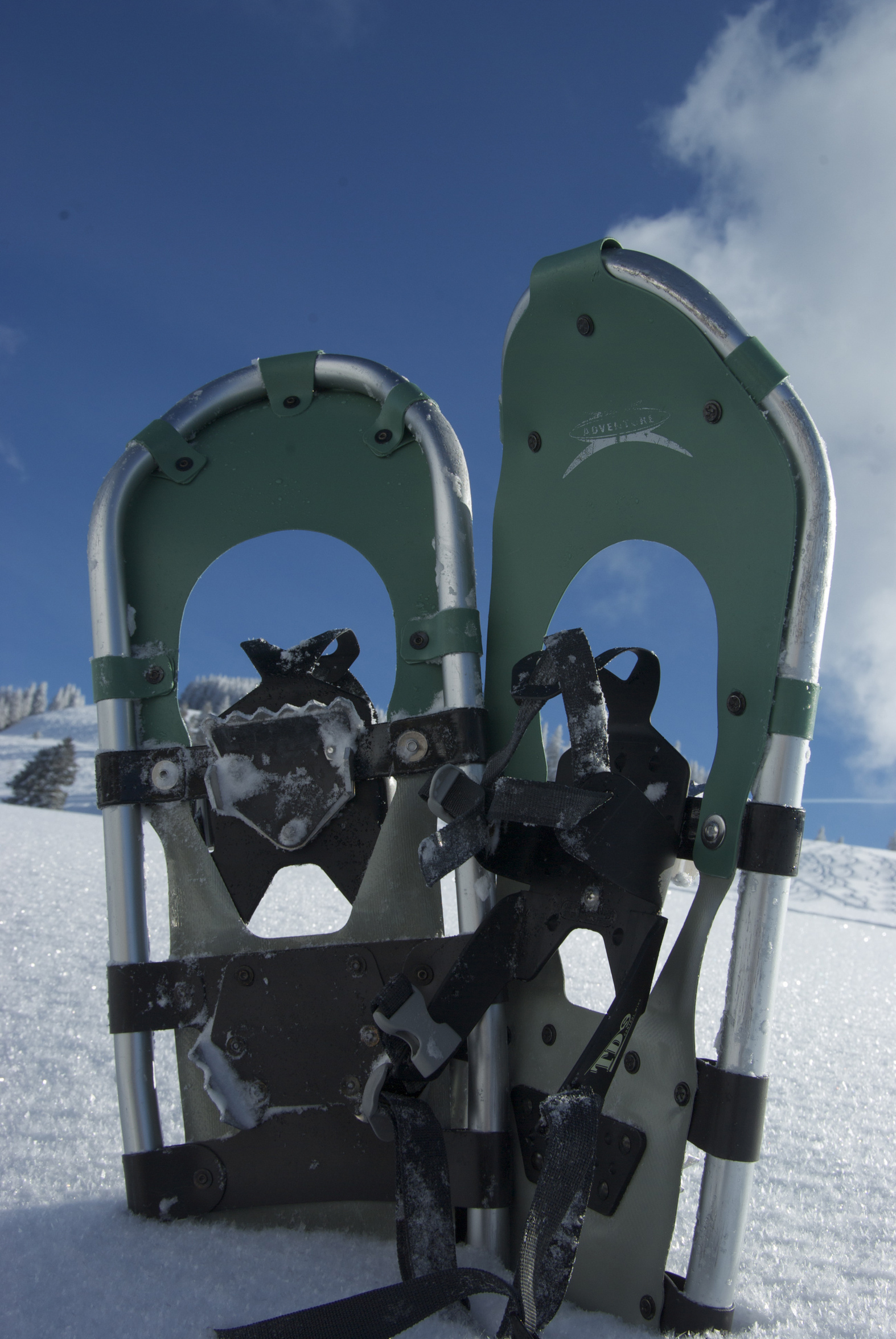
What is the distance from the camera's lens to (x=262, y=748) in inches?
55.2

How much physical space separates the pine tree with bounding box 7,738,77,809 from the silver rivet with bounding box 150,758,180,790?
2496 cm

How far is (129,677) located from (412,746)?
1.76ft

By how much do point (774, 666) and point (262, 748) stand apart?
0.78 metres

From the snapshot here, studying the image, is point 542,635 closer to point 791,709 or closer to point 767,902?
point 791,709

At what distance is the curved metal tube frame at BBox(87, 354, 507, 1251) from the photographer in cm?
129

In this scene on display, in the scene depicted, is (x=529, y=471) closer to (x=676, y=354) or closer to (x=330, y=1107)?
(x=676, y=354)

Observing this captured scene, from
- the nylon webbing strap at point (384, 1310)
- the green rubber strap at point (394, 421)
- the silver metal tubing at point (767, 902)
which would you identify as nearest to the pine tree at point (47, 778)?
the green rubber strap at point (394, 421)

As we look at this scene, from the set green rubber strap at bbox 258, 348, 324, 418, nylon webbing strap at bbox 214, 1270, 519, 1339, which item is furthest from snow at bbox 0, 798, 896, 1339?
green rubber strap at bbox 258, 348, 324, 418

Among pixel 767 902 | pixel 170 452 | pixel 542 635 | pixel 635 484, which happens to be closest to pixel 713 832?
pixel 767 902

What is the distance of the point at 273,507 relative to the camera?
156cm

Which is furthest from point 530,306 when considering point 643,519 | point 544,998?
point 544,998

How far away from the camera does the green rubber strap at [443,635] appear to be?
4.49 feet

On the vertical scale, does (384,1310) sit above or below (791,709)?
below

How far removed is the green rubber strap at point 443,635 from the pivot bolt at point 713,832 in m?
0.45
